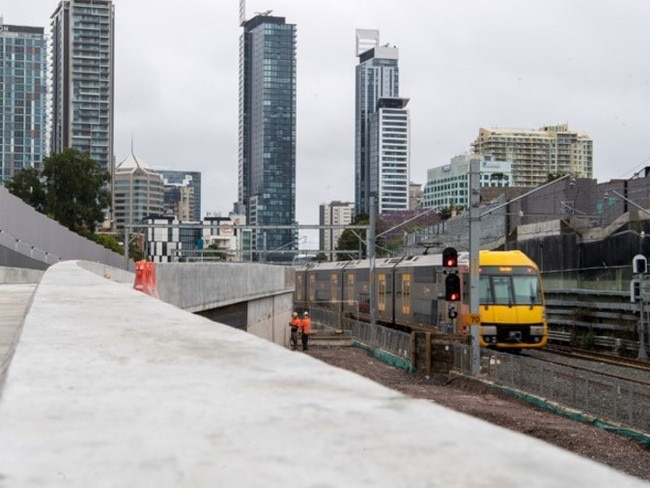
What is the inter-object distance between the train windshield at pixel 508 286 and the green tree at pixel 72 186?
5746cm

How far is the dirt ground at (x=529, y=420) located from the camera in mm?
15625

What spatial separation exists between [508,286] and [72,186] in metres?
58.9

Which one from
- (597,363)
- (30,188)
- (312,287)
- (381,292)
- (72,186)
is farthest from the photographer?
(30,188)

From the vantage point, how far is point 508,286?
3161cm

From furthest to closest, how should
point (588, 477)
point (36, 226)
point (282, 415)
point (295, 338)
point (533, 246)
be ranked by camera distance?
point (533, 246), point (295, 338), point (36, 226), point (282, 415), point (588, 477)

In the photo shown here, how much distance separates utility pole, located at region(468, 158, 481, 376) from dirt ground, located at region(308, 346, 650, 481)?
86cm

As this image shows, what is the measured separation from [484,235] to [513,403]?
178 feet

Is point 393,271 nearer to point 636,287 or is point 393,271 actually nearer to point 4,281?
point 636,287

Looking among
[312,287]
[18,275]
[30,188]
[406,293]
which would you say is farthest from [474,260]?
[30,188]

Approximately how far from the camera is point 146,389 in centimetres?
248

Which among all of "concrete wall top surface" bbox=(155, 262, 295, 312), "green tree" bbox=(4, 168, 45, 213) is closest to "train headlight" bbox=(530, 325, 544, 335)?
"concrete wall top surface" bbox=(155, 262, 295, 312)

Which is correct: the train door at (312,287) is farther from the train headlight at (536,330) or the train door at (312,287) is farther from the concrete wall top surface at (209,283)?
the train headlight at (536,330)

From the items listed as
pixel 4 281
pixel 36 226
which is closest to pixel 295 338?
pixel 36 226

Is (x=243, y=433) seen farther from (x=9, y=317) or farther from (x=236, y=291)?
(x=236, y=291)
